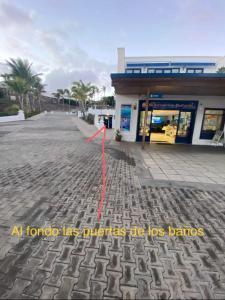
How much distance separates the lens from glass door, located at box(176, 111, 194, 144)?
1022 cm

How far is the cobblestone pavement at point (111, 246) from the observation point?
5.44 feet

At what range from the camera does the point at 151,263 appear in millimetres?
1960

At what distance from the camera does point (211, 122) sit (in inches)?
401

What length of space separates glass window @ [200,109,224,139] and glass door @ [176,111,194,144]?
80 cm

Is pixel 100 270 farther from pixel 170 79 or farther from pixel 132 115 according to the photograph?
pixel 132 115

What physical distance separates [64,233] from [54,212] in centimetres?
67

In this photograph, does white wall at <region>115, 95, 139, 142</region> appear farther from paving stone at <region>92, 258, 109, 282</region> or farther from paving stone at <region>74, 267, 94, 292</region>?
paving stone at <region>74, 267, 94, 292</region>

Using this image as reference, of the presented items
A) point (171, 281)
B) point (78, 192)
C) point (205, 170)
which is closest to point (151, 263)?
point (171, 281)

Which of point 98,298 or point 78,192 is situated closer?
point 98,298

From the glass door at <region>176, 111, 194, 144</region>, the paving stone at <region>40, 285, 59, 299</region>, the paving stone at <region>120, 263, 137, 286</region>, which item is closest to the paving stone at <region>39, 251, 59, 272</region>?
the paving stone at <region>40, 285, 59, 299</region>

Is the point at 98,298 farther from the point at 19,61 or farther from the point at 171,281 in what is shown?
the point at 19,61

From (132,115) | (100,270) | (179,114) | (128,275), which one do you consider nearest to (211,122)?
(179,114)

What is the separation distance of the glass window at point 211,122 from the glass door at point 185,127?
0.80 metres

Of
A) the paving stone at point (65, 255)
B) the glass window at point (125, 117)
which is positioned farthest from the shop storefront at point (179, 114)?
the paving stone at point (65, 255)
